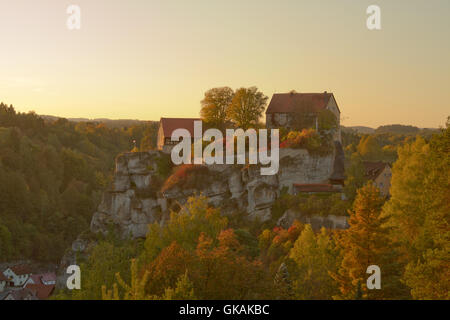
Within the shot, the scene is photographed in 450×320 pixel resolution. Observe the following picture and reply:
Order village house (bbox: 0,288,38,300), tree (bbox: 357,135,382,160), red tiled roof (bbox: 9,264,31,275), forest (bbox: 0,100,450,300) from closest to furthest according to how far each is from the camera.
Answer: forest (bbox: 0,100,450,300)
village house (bbox: 0,288,38,300)
red tiled roof (bbox: 9,264,31,275)
tree (bbox: 357,135,382,160)

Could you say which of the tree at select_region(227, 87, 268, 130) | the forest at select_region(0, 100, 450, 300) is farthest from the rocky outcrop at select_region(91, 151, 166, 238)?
the tree at select_region(227, 87, 268, 130)

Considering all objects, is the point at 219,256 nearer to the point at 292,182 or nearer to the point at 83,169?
the point at 292,182

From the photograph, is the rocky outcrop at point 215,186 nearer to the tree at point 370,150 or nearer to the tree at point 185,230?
the tree at point 185,230

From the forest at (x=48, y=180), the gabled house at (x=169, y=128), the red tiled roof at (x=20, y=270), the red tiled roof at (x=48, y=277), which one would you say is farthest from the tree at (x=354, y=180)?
the red tiled roof at (x=20, y=270)

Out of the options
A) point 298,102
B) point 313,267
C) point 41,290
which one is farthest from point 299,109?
point 41,290

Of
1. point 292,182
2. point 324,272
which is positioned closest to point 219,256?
point 324,272

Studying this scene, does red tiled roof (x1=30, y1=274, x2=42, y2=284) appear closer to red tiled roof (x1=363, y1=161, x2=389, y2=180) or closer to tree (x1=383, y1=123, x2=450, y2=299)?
red tiled roof (x1=363, y1=161, x2=389, y2=180)
